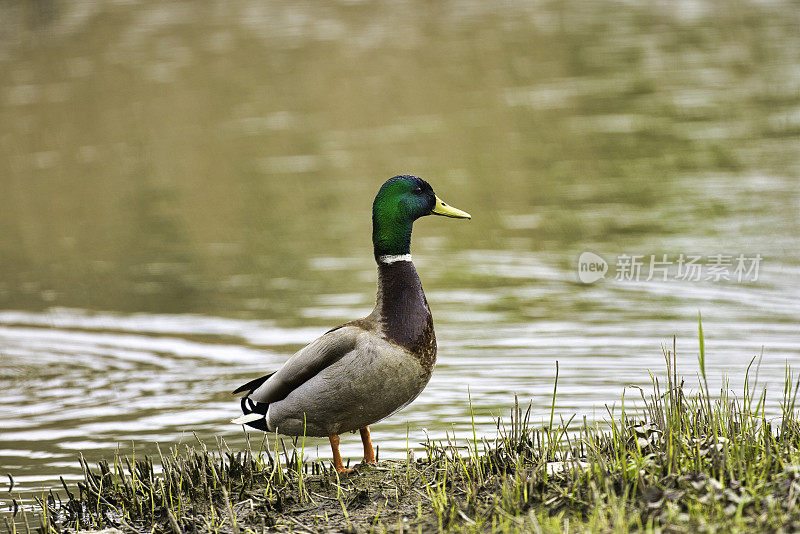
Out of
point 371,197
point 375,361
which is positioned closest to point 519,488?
point 375,361

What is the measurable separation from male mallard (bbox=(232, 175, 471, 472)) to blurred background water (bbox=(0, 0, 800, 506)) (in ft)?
3.90

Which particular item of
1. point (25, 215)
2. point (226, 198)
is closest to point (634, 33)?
point (226, 198)

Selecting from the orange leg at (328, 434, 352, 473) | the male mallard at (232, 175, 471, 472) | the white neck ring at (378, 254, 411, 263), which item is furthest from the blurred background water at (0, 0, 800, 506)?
the white neck ring at (378, 254, 411, 263)

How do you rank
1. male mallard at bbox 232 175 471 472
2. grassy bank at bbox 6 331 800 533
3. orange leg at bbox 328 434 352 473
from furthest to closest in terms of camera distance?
orange leg at bbox 328 434 352 473 < male mallard at bbox 232 175 471 472 < grassy bank at bbox 6 331 800 533

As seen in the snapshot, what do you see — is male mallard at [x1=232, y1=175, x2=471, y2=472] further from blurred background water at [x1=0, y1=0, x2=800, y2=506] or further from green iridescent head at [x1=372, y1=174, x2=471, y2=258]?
blurred background water at [x1=0, y1=0, x2=800, y2=506]

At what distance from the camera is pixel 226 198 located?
1538 centimetres

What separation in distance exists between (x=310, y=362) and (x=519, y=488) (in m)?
1.30

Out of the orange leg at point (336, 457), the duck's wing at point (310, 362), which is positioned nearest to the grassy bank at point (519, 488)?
the orange leg at point (336, 457)

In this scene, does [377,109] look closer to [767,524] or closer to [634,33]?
[634,33]

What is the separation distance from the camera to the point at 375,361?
524cm

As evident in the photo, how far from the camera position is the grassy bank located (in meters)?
4.21

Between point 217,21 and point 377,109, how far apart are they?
39.1 ft

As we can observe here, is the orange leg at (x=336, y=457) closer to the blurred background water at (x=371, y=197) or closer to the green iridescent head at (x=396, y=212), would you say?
the green iridescent head at (x=396, y=212)

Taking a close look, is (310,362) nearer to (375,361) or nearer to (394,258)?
(375,361)
